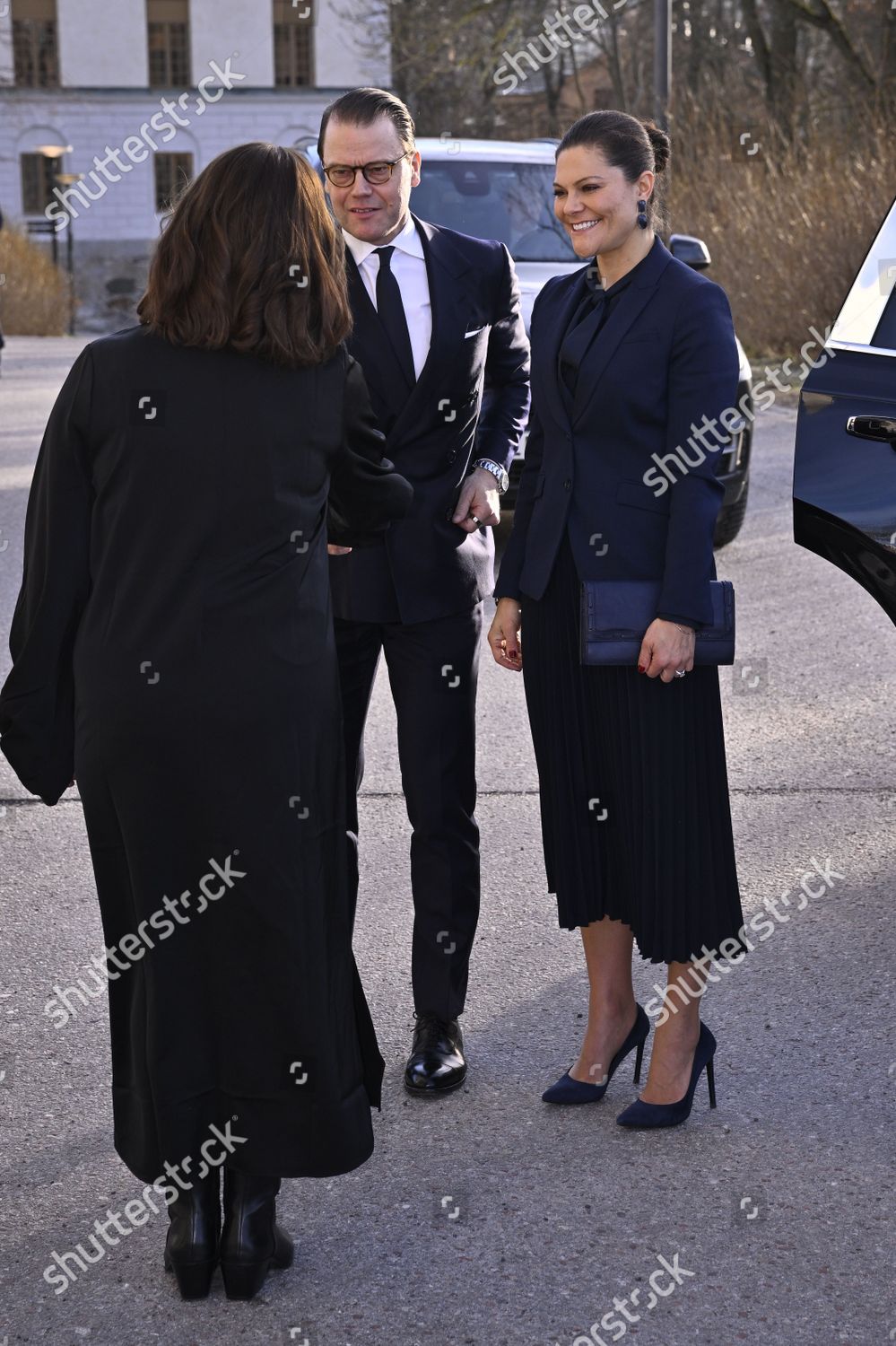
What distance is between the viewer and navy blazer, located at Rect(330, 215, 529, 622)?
3.51m

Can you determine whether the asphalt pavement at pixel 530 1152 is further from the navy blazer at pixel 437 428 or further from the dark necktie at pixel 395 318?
the dark necktie at pixel 395 318

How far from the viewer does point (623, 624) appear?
3.22 meters

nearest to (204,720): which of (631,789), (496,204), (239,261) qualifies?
(239,261)

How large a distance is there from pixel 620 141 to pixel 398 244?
0.57 metres

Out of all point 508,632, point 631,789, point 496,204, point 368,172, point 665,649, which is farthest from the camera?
point 496,204

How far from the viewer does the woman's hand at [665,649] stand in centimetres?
320

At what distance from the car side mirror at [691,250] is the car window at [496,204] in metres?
0.56

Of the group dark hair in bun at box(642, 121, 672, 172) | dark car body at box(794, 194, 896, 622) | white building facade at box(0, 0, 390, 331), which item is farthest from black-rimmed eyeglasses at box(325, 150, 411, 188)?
white building facade at box(0, 0, 390, 331)

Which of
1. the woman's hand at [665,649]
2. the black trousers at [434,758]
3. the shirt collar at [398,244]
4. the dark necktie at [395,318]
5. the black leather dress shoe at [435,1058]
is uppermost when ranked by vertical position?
the shirt collar at [398,244]

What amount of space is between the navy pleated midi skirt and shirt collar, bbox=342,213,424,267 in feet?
2.44

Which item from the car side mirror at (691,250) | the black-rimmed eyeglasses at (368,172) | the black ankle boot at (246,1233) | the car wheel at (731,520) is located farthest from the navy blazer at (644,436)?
the car side mirror at (691,250)

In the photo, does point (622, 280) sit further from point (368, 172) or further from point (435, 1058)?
point (435, 1058)

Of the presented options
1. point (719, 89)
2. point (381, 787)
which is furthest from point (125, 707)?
point (719, 89)

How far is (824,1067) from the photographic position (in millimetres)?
3658
